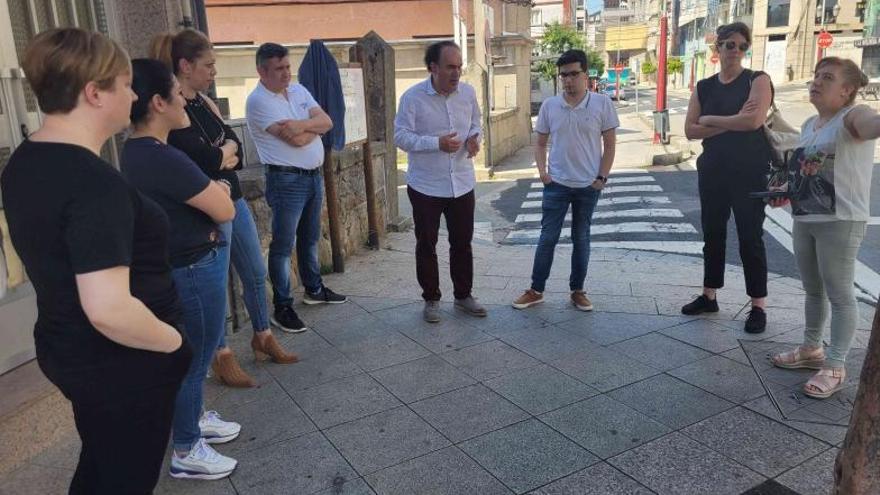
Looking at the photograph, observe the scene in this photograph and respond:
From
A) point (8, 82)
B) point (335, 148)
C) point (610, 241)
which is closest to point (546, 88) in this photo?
point (610, 241)

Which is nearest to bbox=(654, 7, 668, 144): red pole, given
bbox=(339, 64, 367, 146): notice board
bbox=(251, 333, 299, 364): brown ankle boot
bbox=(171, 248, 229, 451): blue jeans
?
bbox=(339, 64, 367, 146): notice board

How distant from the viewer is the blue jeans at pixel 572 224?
4871 millimetres

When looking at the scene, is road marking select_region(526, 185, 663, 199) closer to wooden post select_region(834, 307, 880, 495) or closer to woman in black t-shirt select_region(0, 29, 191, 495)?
wooden post select_region(834, 307, 880, 495)

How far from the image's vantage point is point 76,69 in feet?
5.59

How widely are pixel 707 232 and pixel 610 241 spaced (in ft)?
12.9

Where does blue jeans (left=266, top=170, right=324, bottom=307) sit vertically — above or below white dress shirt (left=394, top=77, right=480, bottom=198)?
below

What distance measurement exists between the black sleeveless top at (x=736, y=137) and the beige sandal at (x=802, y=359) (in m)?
1.20

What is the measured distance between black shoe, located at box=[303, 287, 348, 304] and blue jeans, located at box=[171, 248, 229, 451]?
2.24 meters

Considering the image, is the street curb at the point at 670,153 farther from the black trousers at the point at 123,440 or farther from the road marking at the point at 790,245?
the black trousers at the point at 123,440

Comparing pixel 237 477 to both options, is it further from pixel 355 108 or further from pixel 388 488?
pixel 355 108

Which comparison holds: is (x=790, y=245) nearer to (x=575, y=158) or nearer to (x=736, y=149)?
(x=736, y=149)

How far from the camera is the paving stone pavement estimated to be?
281 cm

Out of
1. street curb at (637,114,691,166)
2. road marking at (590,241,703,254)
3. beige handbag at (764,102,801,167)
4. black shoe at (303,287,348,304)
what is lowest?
road marking at (590,241,703,254)

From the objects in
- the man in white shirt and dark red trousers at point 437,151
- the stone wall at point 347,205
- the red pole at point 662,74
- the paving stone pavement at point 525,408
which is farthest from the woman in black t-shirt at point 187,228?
the red pole at point 662,74
